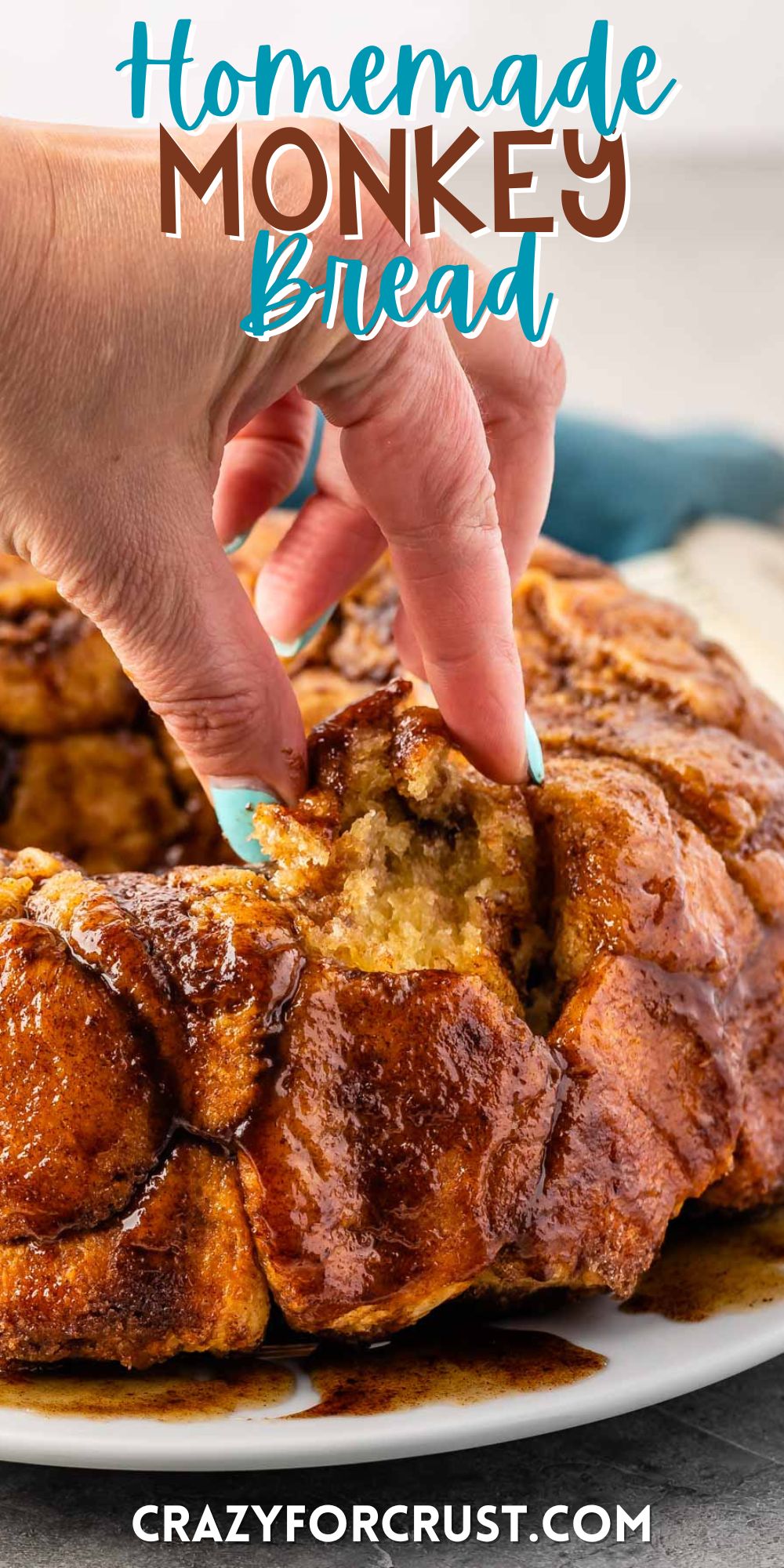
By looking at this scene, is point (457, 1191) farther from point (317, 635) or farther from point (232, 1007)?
point (317, 635)

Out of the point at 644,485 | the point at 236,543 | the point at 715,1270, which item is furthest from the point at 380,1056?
the point at 644,485

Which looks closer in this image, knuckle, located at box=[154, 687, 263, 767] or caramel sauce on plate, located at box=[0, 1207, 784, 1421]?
caramel sauce on plate, located at box=[0, 1207, 784, 1421]

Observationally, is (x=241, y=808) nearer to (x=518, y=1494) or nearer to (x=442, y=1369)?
(x=442, y=1369)

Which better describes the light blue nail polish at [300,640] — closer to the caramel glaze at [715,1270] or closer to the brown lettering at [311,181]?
the brown lettering at [311,181]

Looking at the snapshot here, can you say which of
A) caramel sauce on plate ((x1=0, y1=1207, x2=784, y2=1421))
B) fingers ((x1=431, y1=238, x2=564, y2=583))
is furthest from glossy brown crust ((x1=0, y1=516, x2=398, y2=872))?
caramel sauce on plate ((x1=0, y1=1207, x2=784, y2=1421))

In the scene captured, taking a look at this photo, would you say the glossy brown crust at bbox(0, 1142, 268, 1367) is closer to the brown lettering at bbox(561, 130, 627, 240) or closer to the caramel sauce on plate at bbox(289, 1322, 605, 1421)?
the caramel sauce on plate at bbox(289, 1322, 605, 1421)

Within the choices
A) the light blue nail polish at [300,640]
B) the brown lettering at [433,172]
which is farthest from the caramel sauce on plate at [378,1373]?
the brown lettering at [433,172]
